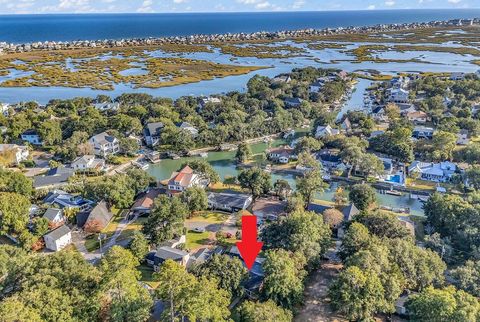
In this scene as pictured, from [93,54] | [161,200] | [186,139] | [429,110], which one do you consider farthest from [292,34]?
[161,200]

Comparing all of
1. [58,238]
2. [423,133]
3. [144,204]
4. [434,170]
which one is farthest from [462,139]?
[58,238]

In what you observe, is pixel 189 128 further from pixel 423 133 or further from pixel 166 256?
pixel 423 133

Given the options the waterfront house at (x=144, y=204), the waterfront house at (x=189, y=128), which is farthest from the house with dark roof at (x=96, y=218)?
the waterfront house at (x=189, y=128)

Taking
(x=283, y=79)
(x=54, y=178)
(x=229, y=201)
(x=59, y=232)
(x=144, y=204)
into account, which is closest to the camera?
(x=59, y=232)

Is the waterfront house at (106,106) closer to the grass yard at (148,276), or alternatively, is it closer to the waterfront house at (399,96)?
the grass yard at (148,276)

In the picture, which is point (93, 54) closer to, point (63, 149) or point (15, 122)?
point (15, 122)

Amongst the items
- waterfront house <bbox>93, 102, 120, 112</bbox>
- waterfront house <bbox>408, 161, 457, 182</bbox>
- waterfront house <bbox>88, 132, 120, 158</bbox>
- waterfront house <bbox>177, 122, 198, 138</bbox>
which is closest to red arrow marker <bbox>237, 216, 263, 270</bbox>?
waterfront house <bbox>408, 161, 457, 182</bbox>

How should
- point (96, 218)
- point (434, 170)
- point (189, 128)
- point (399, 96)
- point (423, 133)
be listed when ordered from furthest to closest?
point (399, 96) → point (189, 128) → point (423, 133) → point (434, 170) → point (96, 218)
